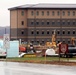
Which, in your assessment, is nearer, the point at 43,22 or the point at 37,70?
the point at 37,70

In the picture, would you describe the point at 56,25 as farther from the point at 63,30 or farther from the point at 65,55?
the point at 65,55

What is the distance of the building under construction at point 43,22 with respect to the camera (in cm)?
14025

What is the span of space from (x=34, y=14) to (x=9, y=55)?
92428 mm

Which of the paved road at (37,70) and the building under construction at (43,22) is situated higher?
the building under construction at (43,22)

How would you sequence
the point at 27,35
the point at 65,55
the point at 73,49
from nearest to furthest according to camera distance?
1. the point at 65,55
2. the point at 73,49
3. the point at 27,35

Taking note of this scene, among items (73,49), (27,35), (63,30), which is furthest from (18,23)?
(73,49)

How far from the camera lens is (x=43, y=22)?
14125 cm

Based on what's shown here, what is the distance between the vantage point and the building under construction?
140250mm

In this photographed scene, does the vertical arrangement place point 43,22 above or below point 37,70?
above

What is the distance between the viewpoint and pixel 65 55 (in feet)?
152

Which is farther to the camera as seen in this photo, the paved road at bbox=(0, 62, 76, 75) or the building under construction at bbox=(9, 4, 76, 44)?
the building under construction at bbox=(9, 4, 76, 44)

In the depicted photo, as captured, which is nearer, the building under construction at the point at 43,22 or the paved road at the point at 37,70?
the paved road at the point at 37,70

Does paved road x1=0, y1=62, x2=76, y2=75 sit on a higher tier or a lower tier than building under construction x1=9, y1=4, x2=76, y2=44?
lower

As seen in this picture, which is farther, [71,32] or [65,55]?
[71,32]
